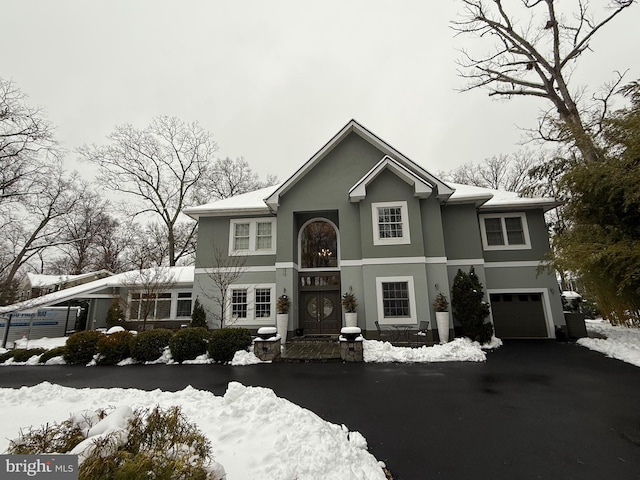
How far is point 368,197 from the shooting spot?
38.8 feet

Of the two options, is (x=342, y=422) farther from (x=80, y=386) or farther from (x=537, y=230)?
(x=537, y=230)

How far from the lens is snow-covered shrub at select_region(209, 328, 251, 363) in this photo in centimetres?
923

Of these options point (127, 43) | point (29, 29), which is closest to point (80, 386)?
point (29, 29)

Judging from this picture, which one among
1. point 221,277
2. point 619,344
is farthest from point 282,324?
point 619,344

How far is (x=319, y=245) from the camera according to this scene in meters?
13.3

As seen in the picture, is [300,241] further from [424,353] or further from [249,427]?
[249,427]

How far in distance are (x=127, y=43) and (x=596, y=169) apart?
60.4ft

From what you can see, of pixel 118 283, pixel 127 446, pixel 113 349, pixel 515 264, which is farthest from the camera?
pixel 118 283

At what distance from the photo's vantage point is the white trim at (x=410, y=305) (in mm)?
10609

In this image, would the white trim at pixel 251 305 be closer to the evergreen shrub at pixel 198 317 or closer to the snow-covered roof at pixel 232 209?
the evergreen shrub at pixel 198 317

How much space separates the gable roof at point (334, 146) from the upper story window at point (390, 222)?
1824 mm

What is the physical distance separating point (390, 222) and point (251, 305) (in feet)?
24.1

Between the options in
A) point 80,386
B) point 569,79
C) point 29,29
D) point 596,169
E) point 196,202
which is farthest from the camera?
point 196,202

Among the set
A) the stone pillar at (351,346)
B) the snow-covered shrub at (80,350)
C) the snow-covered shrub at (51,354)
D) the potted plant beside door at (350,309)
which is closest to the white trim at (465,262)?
the potted plant beside door at (350,309)
